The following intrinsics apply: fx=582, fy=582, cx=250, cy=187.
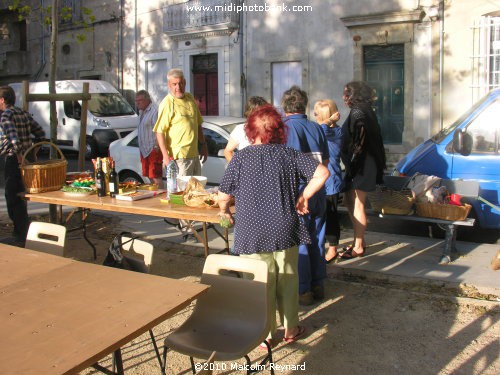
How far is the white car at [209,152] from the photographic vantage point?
8.73 metres

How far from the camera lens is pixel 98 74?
22172 millimetres

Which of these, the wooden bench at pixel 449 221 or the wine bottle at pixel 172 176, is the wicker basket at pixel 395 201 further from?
the wine bottle at pixel 172 176

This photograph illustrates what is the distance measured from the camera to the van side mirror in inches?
260

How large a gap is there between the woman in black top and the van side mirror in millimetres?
1197

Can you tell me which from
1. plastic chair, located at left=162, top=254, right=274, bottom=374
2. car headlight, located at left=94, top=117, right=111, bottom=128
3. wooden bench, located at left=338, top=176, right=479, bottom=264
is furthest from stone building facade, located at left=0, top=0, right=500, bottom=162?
plastic chair, located at left=162, top=254, right=274, bottom=374

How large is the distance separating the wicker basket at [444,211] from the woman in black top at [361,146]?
0.58 meters

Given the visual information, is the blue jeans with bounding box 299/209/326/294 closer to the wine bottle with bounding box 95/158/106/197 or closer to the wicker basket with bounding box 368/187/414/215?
the wicker basket with bounding box 368/187/414/215

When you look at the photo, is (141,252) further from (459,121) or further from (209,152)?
(209,152)

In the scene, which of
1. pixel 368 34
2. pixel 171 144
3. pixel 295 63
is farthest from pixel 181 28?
pixel 171 144

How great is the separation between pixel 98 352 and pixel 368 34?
46.2 feet

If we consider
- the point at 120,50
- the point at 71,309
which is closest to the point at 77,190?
the point at 71,309

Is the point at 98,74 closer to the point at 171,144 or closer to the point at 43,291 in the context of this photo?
the point at 171,144

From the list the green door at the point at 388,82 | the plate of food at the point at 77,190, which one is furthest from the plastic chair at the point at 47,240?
the green door at the point at 388,82

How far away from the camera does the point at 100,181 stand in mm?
5516
